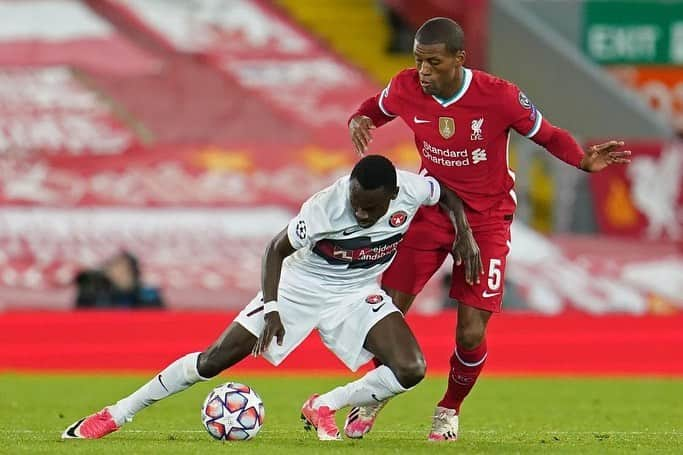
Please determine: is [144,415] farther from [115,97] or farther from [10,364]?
[115,97]

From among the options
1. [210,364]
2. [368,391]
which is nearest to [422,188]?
[368,391]

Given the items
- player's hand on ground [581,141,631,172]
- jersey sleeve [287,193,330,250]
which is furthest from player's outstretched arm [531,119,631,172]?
jersey sleeve [287,193,330,250]

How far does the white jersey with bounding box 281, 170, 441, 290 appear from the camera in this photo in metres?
7.38

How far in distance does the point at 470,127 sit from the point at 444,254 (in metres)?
0.80

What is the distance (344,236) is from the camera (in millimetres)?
7465

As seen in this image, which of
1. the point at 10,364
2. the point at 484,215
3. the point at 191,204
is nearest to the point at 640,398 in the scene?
the point at 484,215

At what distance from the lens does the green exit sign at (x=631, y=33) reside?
790 inches

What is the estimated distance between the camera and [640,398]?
11.1 metres

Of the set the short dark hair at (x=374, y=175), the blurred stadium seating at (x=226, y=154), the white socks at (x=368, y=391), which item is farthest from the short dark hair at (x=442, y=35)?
the blurred stadium seating at (x=226, y=154)

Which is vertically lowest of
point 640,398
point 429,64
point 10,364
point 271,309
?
point 10,364

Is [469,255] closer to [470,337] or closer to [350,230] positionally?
[470,337]

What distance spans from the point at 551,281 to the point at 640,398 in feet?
15.8

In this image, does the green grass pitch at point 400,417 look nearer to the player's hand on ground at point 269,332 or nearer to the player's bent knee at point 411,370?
the player's bent knee at point 411,370

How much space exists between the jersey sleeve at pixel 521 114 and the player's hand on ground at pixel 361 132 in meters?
0.75
